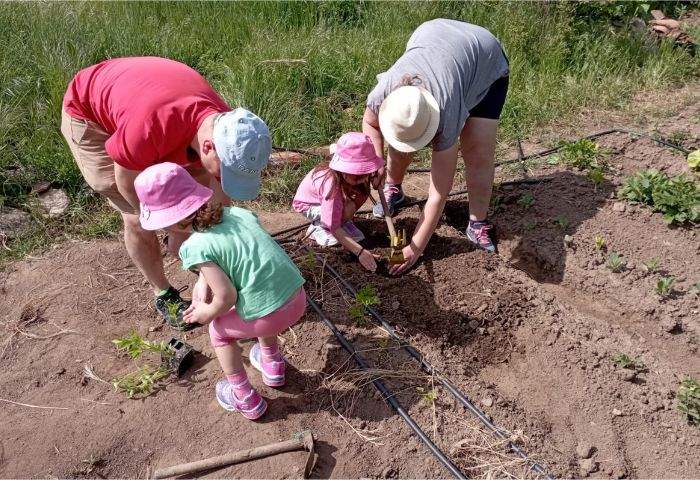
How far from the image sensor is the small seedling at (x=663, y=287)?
341 centimetres

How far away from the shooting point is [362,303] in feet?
10.6

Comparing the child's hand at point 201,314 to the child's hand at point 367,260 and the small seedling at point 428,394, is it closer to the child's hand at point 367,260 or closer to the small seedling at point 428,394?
the small seedling at point 428,394

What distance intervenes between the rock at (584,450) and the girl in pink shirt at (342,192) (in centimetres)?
141

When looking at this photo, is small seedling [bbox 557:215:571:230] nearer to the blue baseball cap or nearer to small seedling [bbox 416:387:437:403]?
small seedling [bbox 416:387:437:403]

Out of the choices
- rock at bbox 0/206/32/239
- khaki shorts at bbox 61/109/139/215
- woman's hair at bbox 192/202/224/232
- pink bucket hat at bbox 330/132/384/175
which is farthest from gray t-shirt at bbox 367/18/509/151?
rock at bbox 0/206/32/239

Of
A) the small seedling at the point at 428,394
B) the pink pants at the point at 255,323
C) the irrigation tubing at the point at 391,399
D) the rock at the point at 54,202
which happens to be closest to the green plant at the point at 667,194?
the small seedling at the point at 428,394

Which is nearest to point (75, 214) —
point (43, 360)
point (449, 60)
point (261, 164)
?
point (43, 360)

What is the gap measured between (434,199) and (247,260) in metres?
1.33

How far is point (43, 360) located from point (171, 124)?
58.9 inches

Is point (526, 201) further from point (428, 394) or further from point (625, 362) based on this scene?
point (428, 394)

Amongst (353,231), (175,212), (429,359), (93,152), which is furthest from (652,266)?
(93,152)

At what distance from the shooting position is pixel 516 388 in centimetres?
299

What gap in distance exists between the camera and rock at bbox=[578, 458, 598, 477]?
2.57 m

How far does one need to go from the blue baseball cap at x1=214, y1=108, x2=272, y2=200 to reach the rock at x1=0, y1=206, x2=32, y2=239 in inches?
89.2
